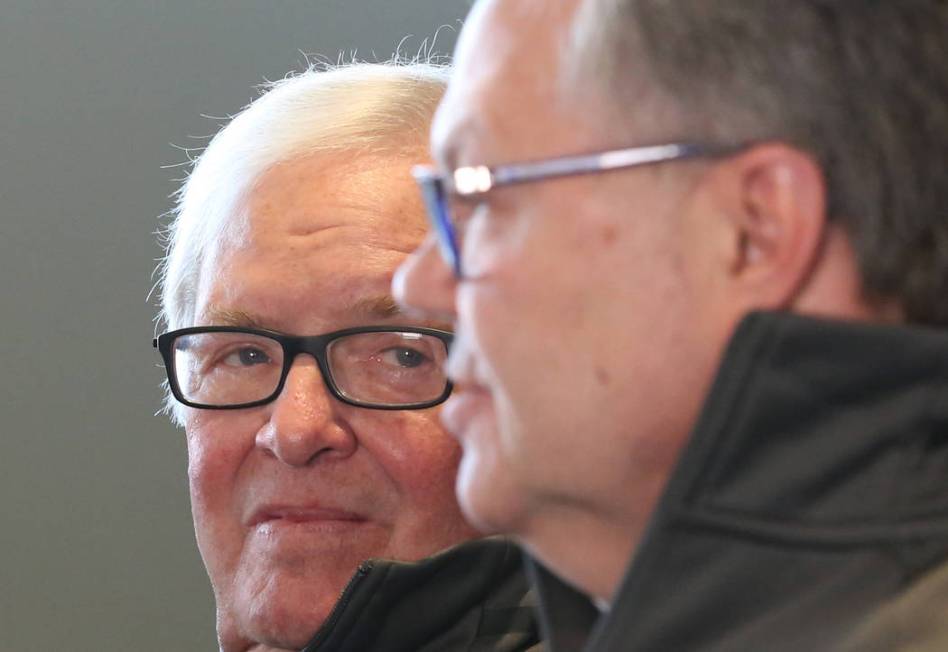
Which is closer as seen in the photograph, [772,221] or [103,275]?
[772,221]

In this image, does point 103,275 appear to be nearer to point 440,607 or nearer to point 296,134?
point 296,134

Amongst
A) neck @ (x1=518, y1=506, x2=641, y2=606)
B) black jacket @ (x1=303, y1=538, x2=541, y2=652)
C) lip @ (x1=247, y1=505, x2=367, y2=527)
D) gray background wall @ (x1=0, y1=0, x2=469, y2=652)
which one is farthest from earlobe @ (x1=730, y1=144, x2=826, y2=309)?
gray background wall @ (x1=0, y1=0, x2=469, y2=652)

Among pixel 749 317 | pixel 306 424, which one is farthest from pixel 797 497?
pixel 306 424

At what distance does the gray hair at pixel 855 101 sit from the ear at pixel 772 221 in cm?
1

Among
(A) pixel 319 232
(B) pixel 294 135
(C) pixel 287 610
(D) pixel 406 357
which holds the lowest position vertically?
(C) pixel 287 610

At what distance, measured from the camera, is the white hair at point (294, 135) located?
1.75m

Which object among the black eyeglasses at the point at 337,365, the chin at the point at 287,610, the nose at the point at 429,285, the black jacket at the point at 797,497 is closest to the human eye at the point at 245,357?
the black eyeglasses at the point at 337,365

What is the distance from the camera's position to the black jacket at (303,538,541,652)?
154 centimetres

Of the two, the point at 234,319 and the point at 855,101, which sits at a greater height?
the point at 855,101

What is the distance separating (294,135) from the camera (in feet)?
5.75

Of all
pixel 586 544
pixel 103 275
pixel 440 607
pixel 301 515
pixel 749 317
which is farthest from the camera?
pixel 103 275

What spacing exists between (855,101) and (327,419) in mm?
901

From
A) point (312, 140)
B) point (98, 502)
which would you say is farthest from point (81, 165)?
point (312, 140)

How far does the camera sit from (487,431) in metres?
1.00
